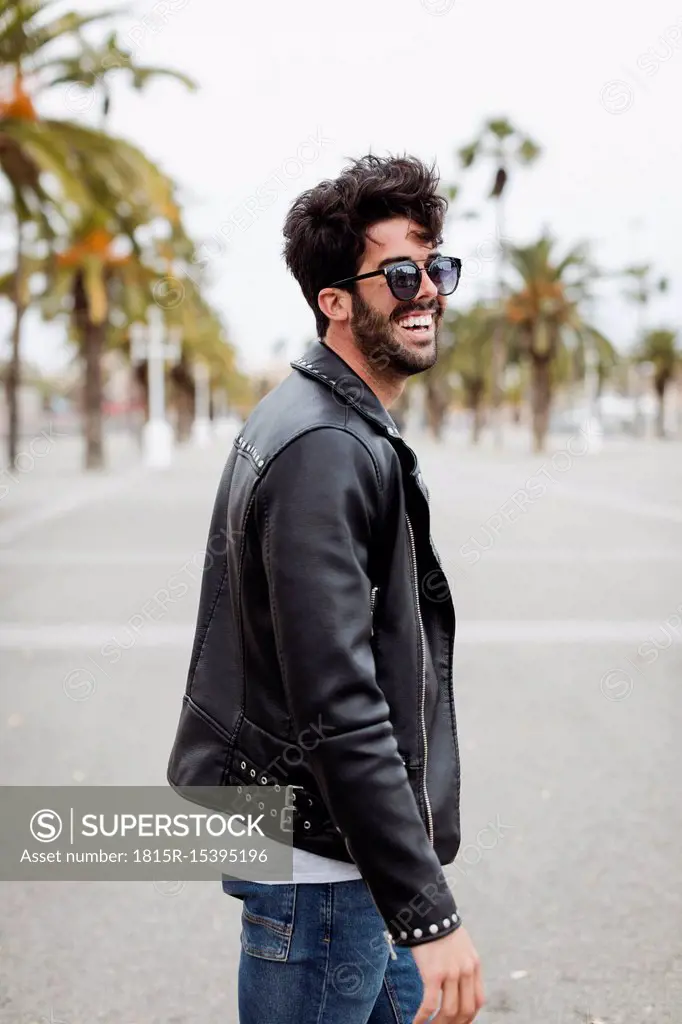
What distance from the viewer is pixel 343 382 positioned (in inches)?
68.8

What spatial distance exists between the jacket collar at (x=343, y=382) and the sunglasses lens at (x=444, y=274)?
0.21m

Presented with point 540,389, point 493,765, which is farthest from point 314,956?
point 540,389

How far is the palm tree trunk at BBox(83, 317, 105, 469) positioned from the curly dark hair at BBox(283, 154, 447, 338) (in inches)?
1098

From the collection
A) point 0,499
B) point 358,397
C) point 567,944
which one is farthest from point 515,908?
point 0,499

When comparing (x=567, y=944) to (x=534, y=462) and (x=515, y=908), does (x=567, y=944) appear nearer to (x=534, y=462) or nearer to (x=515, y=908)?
(x=515, y=908)

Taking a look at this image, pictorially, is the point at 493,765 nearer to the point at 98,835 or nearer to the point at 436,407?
the point at 98,835

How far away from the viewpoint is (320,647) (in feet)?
5.06

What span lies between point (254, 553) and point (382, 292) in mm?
459

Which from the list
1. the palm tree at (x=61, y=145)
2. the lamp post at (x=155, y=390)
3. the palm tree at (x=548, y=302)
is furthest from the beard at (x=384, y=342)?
the palm tree at (x=548, y=302)

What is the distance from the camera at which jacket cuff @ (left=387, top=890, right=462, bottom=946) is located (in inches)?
61.4

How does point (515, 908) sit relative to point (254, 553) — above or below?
below

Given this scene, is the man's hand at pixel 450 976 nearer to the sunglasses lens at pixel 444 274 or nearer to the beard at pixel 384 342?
the beard at pixel 384 342

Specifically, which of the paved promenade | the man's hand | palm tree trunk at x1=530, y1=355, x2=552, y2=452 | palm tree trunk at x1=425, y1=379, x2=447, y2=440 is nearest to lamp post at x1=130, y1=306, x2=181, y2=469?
palm tree trunk at x1=530, y1=355, x2=552, y2=452

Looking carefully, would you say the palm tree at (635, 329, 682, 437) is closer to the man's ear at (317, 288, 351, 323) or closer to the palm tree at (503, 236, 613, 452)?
the palm tree at (503, 236, 613, 452)
